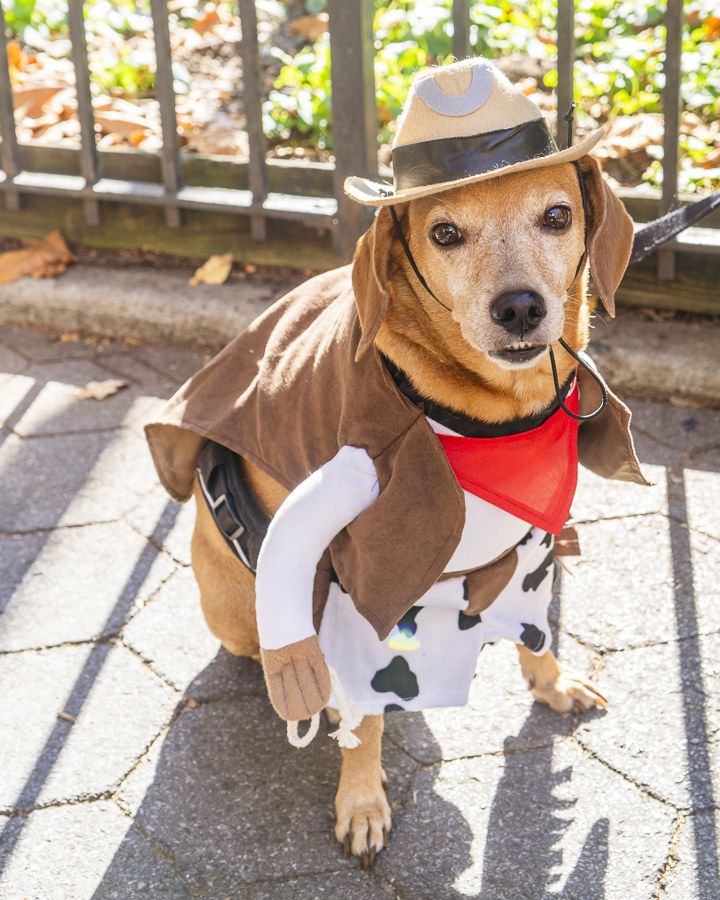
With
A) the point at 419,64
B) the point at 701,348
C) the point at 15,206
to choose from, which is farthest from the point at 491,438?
the point at 15,206

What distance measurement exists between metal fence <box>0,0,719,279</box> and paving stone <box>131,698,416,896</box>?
217 cm

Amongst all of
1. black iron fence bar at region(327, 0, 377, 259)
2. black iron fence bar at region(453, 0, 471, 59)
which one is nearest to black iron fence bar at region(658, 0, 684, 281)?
black iron fence bar at region(453, 0, 471, 59)

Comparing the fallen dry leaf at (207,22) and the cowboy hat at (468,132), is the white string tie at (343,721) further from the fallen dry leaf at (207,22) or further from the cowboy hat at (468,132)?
the fallen dry leaf at (207,22)

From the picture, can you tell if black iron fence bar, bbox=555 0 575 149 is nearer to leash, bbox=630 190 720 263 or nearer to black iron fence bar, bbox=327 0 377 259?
black iron fence bar, bbox=327 0 377 259

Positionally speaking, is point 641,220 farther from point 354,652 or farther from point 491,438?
point 354,652

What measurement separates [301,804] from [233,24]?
4739 millimetres

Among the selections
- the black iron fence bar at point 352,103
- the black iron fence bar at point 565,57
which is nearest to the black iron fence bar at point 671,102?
the black iron fence bar at point 565,57

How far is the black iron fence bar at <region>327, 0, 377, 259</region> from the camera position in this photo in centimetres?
365

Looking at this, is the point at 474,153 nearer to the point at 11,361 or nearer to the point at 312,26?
the point at 11,361

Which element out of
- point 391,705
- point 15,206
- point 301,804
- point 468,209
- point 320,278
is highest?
point 468,209

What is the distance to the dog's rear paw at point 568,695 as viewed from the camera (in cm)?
250

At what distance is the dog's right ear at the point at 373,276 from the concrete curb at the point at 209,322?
192cm

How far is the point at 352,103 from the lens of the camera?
3785 mm

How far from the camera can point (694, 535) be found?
120 inches
